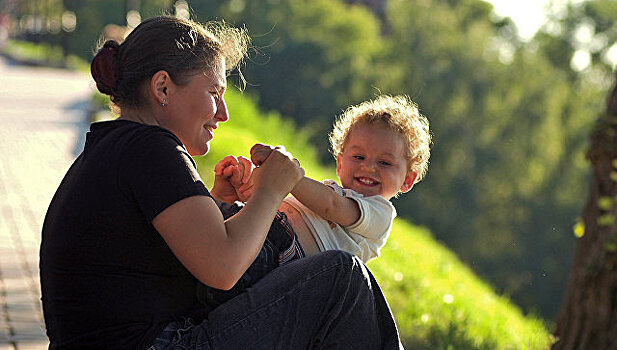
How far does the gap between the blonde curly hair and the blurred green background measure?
33.7 m

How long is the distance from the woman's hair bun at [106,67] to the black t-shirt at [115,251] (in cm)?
16

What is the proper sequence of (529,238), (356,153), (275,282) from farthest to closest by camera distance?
(529,238), (356,153), (275,282)

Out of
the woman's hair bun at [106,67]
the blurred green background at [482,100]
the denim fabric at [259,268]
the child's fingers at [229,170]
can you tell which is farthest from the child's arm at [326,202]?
the blurred green background at [482,100]

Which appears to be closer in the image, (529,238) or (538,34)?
(529,238)

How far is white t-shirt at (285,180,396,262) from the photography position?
2.83 meters

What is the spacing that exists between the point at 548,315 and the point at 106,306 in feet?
118

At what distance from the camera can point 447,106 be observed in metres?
42.1

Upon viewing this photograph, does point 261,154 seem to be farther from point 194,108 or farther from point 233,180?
point 233,180

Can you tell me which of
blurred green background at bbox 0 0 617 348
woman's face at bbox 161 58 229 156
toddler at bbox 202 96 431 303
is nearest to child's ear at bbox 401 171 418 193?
toddler at bbox 202 96 431 303

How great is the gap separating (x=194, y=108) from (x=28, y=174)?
9.18 m

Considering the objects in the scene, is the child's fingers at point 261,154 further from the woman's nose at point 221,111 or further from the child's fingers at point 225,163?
the child's fingers at point 225,163

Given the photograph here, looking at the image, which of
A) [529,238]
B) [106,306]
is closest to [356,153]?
[106,306]

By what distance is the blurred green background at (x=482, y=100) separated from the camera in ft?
129

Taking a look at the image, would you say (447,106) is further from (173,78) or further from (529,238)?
(173,78)
